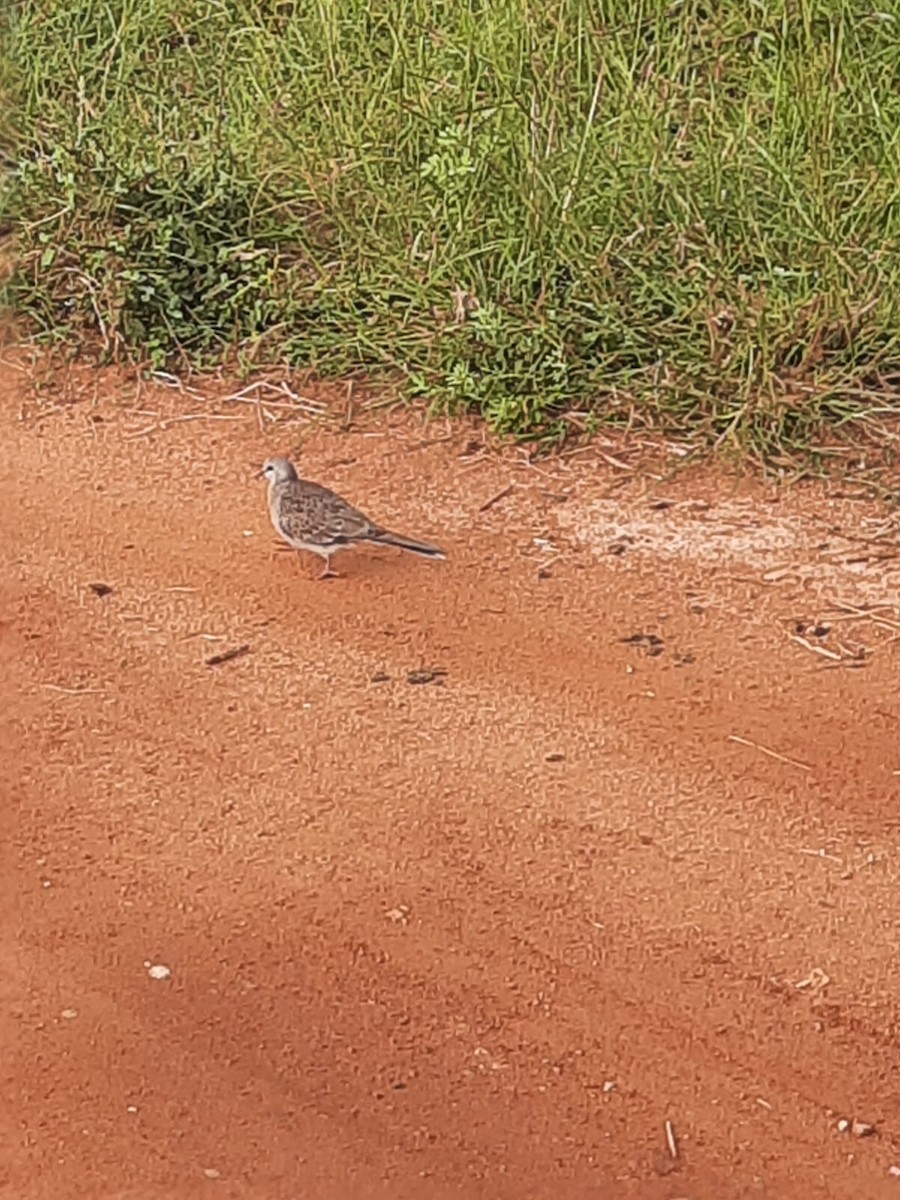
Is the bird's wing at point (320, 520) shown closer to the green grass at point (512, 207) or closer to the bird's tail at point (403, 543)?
the bird's tail at point (403, 543)

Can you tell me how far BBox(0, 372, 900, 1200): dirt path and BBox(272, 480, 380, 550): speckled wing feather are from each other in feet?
0.50

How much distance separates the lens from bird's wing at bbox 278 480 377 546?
5.97m

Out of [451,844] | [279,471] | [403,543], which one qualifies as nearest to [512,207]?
[279,471]

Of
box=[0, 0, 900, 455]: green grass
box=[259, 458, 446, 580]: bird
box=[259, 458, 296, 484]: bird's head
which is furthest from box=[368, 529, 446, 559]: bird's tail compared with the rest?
box=[0, 0, 900, 455]: green grass

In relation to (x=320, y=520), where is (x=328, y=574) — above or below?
below

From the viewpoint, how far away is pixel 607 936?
439 centimetres

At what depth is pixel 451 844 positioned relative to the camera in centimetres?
473

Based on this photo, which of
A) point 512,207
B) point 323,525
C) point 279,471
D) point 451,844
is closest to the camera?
point 451,844

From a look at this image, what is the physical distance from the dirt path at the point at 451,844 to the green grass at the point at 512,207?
0.44m

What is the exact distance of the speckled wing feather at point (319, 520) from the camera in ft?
19.6

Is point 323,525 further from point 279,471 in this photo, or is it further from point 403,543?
point 279,471

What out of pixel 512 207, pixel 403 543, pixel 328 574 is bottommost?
pixel 328 574

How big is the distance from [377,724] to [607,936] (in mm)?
1065

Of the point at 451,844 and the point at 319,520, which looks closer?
the point at 451,844
